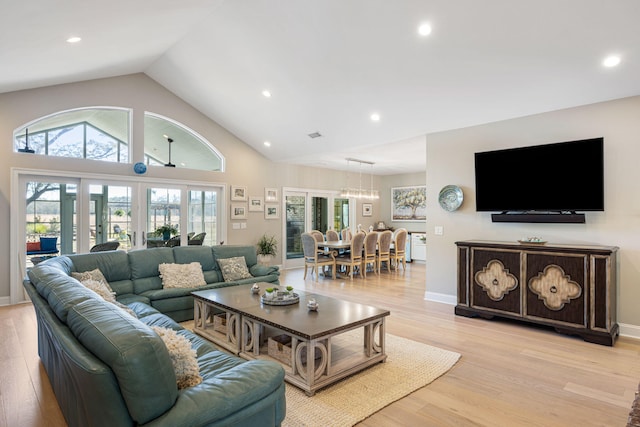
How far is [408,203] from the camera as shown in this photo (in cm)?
1049

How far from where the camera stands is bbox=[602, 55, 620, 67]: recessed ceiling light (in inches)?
131

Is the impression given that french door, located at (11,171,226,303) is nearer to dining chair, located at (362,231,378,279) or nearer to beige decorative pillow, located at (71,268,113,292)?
beige decorative pillow, located at (71,268,113,292)

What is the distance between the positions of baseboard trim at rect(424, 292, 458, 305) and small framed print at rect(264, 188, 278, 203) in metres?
4.13

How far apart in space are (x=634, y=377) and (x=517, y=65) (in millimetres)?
2951

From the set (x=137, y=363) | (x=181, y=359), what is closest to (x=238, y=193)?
(x=181, y=359)

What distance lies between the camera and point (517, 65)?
144 inches

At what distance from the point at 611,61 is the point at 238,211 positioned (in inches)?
246

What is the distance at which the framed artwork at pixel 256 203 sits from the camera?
25.5 ft

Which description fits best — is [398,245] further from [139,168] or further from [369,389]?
[369,389]

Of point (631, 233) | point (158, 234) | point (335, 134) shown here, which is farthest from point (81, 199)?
point (631, 233)

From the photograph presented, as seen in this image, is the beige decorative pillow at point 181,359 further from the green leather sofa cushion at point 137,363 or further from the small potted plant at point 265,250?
the small potted plant at point 265,250

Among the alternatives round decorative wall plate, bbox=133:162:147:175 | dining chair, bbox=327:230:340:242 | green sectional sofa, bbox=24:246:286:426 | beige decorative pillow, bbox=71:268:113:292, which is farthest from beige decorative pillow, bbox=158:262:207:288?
dining chair, bbox=327:230:340:242

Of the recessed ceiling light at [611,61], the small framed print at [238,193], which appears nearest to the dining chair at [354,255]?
the small framed print at [238,193]

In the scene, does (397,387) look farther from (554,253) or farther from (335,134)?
(335,134)
